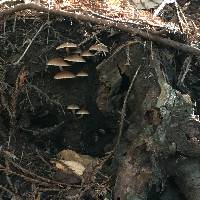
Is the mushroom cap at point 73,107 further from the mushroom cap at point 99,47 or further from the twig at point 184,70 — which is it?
the twig at point 184,70

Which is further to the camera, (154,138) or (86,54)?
(86,54)

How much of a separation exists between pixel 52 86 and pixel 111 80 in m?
0.67

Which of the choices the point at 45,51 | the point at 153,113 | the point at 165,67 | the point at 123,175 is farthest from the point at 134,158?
the point at 45,51

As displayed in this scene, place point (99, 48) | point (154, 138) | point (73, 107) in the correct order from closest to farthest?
point (154, 138) → point (99, 48) → point (73, 107)

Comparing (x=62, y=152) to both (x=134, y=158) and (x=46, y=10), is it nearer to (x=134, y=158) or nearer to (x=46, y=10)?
(x=134, y=158)

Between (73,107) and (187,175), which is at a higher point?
(73,107)

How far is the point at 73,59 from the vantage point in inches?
154

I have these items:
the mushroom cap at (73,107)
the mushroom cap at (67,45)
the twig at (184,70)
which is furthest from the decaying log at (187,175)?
the mushroom cap at (67,45)

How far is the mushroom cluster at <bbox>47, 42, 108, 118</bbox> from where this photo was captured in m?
3.90

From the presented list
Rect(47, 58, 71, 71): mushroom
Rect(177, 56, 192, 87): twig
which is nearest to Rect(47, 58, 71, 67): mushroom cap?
Rect(47, 58, 71, 71): mushroom

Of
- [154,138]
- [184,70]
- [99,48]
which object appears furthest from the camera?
[184,70]

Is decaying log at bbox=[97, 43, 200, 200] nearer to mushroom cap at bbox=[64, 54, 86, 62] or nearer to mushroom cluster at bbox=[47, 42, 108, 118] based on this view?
mushroom cluster at bbox=[47, 42, 108, 118]

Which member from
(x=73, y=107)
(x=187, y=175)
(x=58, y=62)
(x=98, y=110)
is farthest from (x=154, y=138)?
(x=58, y=62)

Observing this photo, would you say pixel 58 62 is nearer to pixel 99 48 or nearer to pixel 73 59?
pixel 73 59
